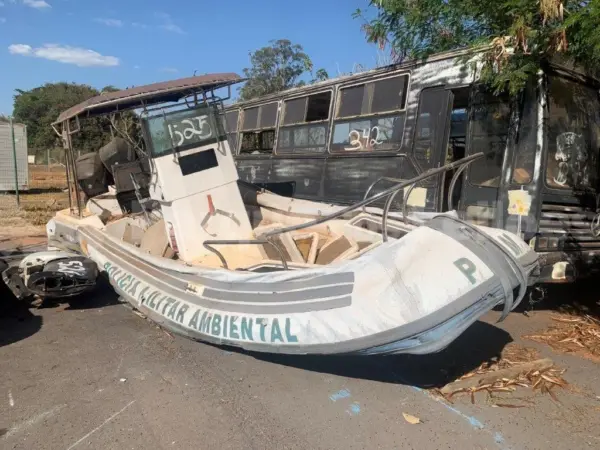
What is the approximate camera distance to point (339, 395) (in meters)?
3.89

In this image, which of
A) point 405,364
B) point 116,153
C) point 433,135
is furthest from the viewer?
point 116,153

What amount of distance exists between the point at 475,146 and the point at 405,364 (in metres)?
2.81

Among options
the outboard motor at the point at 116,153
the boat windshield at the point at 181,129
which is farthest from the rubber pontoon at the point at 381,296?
the outboard motor at the point at 116,153

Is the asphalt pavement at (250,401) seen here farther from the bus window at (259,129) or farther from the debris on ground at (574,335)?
the bus window at (259,129)

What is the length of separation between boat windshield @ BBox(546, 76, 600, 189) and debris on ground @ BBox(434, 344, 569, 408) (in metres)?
2.09

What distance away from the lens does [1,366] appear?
4445mm

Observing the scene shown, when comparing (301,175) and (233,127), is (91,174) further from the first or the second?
(233,127)

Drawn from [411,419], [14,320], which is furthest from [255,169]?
[411,419]

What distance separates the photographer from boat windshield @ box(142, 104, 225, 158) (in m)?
5.37

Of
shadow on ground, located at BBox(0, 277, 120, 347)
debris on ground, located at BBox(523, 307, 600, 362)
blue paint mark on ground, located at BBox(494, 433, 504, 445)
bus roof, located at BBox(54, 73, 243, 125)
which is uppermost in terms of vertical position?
bus roof, located at BBox(54, 73, 243, 125)

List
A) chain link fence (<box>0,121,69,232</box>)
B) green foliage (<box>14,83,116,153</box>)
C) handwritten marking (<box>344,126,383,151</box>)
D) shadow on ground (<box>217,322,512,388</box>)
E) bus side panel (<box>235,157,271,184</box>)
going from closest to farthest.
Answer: shadow on ground (<box>217,322,512,388</box>) → handwritten marking (<box>344,126,383,151</box>) → bus side panel (<box>235,157,271,184</box>) → chain link fence (<box>0,121,69,232</box>) → green foliage (<box>14,83,116,153</box>)

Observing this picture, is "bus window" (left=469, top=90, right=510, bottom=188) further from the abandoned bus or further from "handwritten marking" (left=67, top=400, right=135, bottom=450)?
"handwritten marking" (left=67, top=400, right=135, bottom=450)

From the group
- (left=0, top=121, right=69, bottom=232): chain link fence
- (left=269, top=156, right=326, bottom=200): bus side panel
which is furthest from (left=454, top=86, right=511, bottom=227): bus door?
(left=0, top=121, right=69, bottom=232): chain link fence

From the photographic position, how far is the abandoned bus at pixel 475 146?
535 cm
